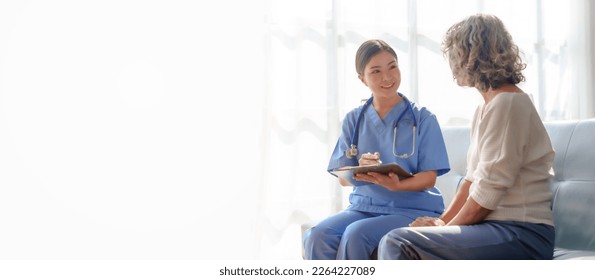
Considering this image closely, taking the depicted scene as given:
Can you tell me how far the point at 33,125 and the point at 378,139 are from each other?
52.0 inches

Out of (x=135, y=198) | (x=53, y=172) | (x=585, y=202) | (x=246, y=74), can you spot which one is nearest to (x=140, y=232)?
(x=135, y=198)

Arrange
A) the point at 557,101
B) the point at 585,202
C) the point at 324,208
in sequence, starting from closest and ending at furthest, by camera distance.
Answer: the point at 585,202
the point at 324,208
the point at 557,101

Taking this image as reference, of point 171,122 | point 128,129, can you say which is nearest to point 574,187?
point 171,122

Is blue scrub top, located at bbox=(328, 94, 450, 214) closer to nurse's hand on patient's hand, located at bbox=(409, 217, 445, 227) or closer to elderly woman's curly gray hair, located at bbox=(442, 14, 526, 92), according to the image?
nurse's hand on patient's hand, located at bbox=(409, 217, 445, 227)

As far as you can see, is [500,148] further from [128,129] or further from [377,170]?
[128,129]

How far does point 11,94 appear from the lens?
2.34 m

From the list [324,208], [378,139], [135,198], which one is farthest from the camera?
[324,208]

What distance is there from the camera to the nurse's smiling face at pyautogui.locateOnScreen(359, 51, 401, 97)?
190cm

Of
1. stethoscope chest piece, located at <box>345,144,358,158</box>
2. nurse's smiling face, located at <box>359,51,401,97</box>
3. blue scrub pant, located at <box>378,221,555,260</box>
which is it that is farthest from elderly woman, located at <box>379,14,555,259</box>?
stethoscope chest piece, located at <box>345,144,358,158</box>

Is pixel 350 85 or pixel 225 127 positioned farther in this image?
pixel 350 85

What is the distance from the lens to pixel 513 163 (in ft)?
4.79

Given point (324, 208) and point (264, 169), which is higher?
point (264, 169)

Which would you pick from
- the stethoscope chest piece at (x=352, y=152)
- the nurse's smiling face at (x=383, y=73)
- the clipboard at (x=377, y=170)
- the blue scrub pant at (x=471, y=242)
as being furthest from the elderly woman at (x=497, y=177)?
the stethoscope chest piece at (x=352, y=152)

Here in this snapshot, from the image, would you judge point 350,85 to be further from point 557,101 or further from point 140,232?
point 557,101
